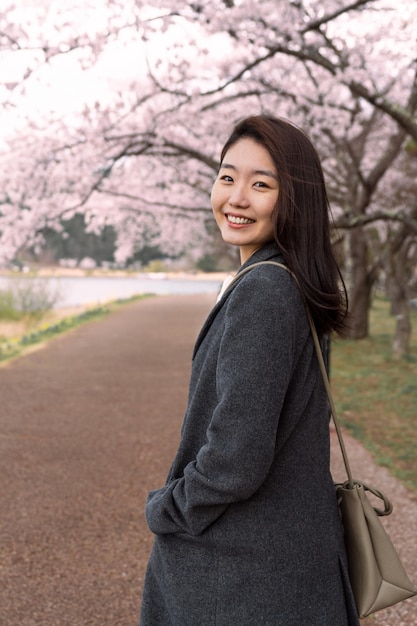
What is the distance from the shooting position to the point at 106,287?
37750mm

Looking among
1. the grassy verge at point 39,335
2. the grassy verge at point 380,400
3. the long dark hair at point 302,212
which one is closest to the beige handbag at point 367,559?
the long dark hair at point 302,212

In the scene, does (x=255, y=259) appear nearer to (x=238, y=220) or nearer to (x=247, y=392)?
(x=238, y=220)

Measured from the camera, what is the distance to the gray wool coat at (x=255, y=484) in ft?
4.02

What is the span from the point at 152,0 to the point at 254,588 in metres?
6.42

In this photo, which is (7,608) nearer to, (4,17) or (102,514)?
(102,514)

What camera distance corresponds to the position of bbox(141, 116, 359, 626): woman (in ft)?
4.04

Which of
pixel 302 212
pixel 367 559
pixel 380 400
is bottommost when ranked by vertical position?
pixel 380 400

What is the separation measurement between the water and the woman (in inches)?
171

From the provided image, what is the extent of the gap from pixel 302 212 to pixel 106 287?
36.9 metres

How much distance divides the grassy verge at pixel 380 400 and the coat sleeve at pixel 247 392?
3.47 m

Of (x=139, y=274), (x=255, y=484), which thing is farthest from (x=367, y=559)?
(x=139, y=274)

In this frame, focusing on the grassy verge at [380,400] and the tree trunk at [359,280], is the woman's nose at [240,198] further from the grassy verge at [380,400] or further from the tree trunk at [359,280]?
the tree trunk at [359,280]

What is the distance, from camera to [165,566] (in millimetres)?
1408

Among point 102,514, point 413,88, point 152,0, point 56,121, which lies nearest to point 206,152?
point 56,121
